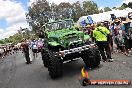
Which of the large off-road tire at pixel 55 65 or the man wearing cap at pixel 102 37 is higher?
the man wearing cap at pixel 102 37

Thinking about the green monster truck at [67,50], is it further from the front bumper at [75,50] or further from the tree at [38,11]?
the tree at [38,11]

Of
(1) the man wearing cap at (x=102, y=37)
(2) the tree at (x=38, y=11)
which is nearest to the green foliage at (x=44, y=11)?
(2) the tree at (x=38, y=11)

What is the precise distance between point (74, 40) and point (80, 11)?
83.5m

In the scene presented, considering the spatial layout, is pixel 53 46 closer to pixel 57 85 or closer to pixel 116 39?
pixel 57 85

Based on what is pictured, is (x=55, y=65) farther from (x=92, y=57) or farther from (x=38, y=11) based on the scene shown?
(x=38, y=11)

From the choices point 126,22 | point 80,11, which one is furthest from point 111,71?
point 80,11

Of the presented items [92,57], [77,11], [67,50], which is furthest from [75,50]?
[77,11]

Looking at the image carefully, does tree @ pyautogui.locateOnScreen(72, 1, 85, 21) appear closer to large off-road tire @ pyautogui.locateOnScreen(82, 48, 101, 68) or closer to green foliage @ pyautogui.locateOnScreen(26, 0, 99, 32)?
green foliage @ pyautogui.locateOnScreen(26, 0, 99, 32)

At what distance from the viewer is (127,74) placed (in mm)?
11602

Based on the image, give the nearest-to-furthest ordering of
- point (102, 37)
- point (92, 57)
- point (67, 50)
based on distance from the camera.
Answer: point (67, 50)
point (92, 57)
point (102, 37)

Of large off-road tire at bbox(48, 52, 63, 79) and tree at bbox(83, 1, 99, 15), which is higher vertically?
tree at bbox(83, 1, 99, 15)

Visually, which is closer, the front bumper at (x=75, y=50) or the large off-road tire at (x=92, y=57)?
the front bumper at (x=75, y=50)

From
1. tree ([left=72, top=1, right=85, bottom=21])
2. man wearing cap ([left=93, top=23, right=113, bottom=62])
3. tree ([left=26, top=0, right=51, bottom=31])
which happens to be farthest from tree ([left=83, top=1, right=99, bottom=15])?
man wearing cap ([left=93, top=23, right=113, bottom=62])

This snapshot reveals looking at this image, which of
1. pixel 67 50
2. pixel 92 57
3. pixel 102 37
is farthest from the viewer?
pixel 102 37
